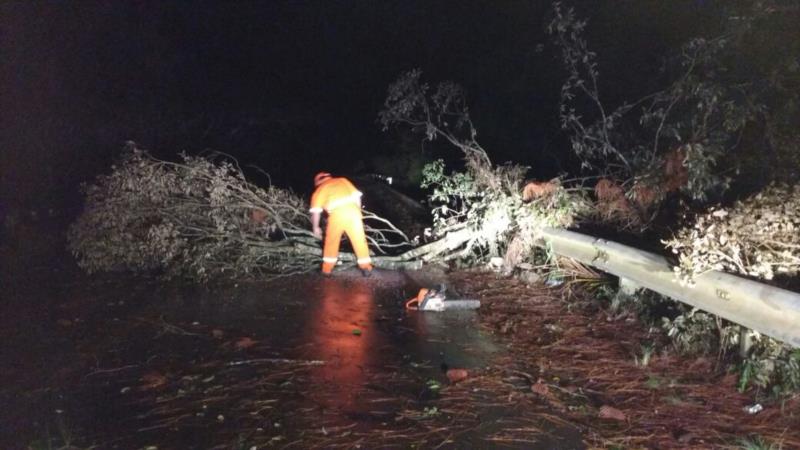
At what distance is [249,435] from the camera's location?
3.79 metres

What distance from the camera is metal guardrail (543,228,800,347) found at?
4.04 metres

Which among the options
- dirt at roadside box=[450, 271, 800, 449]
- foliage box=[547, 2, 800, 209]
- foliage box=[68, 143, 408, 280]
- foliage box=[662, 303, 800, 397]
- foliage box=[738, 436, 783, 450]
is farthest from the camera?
foliage box=[68, 143, 408, 280]

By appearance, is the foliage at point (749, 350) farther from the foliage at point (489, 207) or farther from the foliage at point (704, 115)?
the foliage at point (489, 207)

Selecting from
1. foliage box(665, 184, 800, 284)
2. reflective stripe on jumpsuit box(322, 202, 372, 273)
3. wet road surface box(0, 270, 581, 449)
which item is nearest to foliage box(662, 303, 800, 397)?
foliage box(665, 184, 800, 284)

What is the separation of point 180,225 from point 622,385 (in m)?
5.76

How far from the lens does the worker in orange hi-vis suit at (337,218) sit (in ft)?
26.0

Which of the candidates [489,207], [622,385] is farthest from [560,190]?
[622,385]

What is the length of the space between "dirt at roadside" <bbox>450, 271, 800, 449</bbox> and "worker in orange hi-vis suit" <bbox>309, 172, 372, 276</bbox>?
7.21 feet

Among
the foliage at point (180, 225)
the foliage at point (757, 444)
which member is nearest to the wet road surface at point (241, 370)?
the foliage at point (180, 225)

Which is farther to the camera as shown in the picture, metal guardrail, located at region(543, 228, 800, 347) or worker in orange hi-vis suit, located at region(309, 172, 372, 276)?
worker in orange hi-vis suit, located at region(309, 172, 372, 276)

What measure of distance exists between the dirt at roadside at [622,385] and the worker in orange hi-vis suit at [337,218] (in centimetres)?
220

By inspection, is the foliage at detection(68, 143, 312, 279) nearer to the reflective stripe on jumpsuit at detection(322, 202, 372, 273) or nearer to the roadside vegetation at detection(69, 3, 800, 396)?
the roadside vegetation at detection(69, 3, 800, 396)

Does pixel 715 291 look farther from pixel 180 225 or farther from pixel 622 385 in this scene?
pixel 180 225

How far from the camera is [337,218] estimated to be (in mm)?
7945
